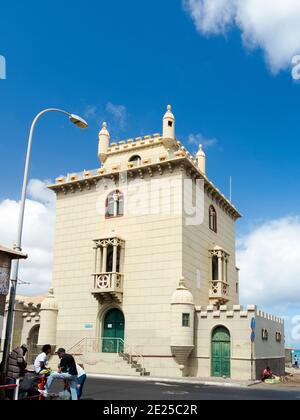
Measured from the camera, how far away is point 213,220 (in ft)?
117

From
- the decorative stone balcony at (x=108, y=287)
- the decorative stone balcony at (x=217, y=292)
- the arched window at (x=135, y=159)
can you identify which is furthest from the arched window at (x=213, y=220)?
the decorative stone balcony at (x=108, y=287)

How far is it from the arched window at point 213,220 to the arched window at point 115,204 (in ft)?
23.0

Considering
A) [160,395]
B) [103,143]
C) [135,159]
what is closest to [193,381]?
[160,395]

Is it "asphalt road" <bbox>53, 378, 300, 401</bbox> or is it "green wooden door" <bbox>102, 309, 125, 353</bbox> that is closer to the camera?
"asphalt road" <bbox>53, 378, 300, 401</bbox>

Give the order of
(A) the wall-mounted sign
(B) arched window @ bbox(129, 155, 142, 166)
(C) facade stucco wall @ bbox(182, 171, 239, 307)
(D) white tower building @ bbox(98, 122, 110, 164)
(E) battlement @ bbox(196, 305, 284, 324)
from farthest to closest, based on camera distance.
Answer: (D) white tower building @ bbox(98, 122, 110, 164), (B) arched window @ bbox(129, 155, 142, 166), (C) facade stucco wall @ bbox(182, 171, 239, 307), (E) battlement @ bbox(196, 305, 284, 324), (A) the wall-mounted sign

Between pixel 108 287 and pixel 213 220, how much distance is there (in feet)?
34.1

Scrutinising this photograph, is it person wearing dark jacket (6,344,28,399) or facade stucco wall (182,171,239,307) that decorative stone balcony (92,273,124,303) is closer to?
facade stucco wall (182,171,239,307)

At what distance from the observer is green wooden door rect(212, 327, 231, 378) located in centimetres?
2697

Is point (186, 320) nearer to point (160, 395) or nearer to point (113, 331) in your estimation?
point (113, 331)

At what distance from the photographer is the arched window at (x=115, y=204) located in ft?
108

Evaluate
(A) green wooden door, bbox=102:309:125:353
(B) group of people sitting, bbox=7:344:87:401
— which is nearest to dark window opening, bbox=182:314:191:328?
(A) green wooden door, bbox=102:309:125:353

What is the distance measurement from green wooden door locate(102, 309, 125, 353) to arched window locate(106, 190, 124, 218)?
679cm

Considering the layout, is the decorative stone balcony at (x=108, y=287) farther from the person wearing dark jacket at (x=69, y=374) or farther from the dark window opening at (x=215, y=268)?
the person wearing dark jacket at (x=69, y=374)

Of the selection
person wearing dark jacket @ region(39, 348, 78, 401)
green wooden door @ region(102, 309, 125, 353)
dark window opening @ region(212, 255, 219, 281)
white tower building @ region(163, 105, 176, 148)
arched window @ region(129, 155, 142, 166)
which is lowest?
person wearing dark jacket @ region(39, 348, 78, 401)
